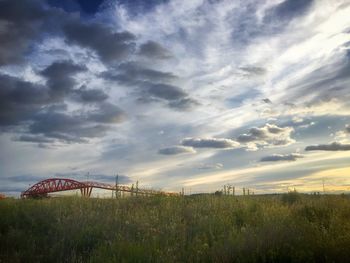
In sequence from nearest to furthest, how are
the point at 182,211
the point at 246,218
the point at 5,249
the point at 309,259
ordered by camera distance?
the point at 309,259, the point at 5,249, the point at 246,218, the point at 182,211

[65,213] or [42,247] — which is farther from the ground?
[65,213]

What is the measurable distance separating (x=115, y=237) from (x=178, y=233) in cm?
177

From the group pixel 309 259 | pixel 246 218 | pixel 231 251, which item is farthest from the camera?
pixel 246 218

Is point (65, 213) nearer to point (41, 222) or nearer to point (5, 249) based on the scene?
point (41, 222)

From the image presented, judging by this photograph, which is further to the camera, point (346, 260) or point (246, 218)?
point (246, 218)

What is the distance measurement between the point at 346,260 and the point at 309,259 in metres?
0.78

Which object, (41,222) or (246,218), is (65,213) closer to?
(41,222)

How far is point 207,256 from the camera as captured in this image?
27.6ft

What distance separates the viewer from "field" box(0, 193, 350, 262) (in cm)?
833

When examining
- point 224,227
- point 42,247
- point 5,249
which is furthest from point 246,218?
point 5,249

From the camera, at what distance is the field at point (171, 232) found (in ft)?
27.3

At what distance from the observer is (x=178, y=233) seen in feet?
35.7

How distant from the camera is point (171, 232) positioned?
423 inches

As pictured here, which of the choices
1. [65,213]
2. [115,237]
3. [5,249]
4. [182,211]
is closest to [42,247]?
[5,249]
